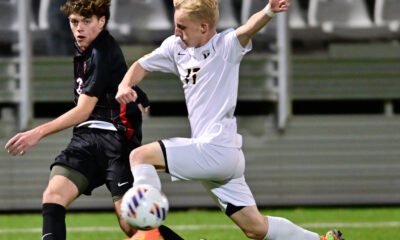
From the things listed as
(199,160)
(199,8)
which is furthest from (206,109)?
(199,8)

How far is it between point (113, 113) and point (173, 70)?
1.77 feet

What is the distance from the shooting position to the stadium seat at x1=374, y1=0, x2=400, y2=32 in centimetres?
1240

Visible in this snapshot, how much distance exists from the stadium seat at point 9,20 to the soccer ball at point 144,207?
7.03m

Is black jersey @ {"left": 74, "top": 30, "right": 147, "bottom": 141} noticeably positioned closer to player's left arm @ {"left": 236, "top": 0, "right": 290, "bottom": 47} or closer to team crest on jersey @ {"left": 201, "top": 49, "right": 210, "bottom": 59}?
team crest on jersey @ {"left": 201, "top": 49, "right": 210, "bottom": 59}

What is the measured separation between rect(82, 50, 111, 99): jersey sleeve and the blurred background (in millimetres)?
5685

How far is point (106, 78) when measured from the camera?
19.3 feet

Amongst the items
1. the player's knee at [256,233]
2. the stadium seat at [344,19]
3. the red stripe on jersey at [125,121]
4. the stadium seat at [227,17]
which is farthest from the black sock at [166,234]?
the stadium seat at [344,19]

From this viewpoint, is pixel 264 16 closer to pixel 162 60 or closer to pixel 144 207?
pixel 162 60

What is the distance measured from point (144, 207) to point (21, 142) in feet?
3.05

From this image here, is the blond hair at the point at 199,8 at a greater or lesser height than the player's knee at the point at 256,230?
greater

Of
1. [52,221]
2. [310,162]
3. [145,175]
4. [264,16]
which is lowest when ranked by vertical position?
[310,162]

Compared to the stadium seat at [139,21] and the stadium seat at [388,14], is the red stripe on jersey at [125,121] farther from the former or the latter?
the stadium seat at [388,14]

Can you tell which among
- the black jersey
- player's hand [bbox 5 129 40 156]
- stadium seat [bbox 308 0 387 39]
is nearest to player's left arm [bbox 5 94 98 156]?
player's hand [bbox 5 129 40 156]

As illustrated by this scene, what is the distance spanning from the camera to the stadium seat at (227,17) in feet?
38.8
